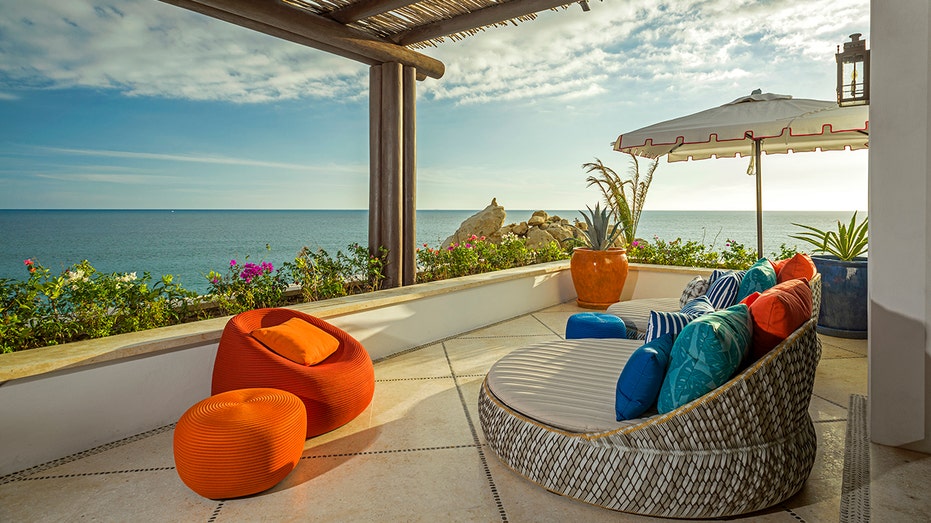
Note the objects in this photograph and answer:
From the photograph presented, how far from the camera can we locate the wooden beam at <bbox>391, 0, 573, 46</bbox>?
3891mm

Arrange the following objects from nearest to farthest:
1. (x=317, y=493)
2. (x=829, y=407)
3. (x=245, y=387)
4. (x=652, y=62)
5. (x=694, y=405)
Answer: (x=694, y=405)
(x=317, y=493)
(x=245, y=387)
(x=829, y=407)
(x=652, y=62)

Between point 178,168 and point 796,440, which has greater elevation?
point 178,168

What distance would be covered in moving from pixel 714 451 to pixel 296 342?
2.10 m

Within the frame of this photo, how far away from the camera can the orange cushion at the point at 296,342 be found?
2711 mm

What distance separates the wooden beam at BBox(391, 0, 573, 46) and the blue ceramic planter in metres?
3.38

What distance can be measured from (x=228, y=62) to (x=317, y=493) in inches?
842

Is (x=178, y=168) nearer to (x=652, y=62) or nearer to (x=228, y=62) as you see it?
(x=228, y=62)

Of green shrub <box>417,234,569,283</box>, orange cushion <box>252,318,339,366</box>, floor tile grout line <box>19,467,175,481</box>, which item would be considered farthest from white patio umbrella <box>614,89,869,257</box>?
floor tile grout line <box>19,467,175,481</box>

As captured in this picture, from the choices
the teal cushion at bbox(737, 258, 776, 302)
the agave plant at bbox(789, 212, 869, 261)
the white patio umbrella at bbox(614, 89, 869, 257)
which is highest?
the white patio umbrella at bbox(614, 89, 869, 257)

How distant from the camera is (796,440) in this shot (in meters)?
1.85

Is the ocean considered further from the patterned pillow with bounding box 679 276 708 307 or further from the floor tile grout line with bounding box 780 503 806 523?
the floor tile grout line with bounding box 780 503 806 523

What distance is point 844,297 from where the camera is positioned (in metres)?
4.39

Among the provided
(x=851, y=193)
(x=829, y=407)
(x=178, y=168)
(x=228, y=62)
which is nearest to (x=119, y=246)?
(x=178, y=168)

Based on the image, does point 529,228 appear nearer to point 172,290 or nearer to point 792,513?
point 172,290
